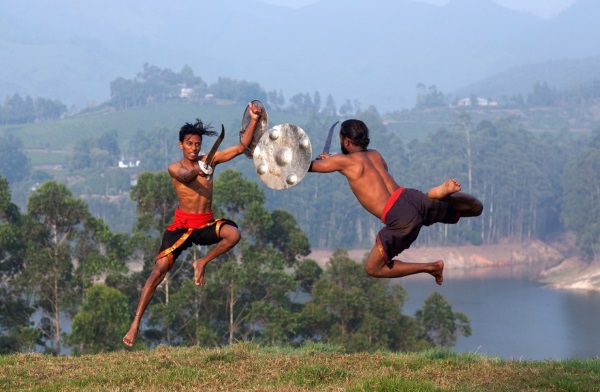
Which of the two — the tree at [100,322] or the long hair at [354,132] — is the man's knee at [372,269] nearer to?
the long hair at [354,132]

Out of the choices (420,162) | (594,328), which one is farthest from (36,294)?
(420,162)

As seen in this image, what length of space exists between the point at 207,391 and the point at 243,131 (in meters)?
3.61

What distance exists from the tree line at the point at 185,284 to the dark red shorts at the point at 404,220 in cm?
2817

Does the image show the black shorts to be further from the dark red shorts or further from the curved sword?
the dark red shorts

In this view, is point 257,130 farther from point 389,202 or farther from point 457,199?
point 457,199

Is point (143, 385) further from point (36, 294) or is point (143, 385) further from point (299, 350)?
point (36, 294)

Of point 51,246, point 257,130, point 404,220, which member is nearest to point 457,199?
point 404,220

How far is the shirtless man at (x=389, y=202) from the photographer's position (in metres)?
12.3

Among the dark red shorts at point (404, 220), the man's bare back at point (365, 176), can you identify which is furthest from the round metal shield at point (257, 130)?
A: the dark red shorts at point (404, 220)

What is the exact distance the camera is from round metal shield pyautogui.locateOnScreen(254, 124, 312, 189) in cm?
1287

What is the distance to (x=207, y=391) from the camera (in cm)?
1123

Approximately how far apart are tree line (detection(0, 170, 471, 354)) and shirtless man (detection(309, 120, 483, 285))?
27.9m

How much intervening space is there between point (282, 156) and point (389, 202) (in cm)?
143

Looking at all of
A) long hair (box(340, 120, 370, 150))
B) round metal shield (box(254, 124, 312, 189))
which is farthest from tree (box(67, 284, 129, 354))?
long hair (box(340, 120, 370, 150))
